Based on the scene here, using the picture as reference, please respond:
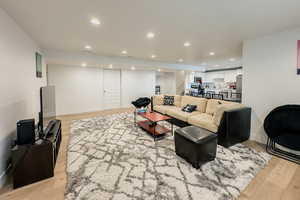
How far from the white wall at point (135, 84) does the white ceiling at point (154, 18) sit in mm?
3706

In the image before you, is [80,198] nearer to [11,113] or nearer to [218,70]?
[11,113]

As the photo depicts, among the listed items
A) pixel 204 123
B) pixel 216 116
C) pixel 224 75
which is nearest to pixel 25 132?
pixel 204 123

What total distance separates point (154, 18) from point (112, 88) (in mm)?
4850

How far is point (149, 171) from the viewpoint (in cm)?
198

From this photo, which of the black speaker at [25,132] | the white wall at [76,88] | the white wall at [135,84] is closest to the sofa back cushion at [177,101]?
the white wall at [135,84]

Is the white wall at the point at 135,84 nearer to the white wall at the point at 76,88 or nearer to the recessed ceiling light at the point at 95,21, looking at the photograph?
the white wall at the point at 76,88

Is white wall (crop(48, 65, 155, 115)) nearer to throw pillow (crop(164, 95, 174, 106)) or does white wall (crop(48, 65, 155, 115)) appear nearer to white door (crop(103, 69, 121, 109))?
white door (crop(103, 69, 121, 109))

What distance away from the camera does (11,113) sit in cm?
202

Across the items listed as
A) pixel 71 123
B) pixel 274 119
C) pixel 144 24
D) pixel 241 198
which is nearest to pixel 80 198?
pixel 241 198

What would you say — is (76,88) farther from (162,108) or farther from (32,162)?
(32,162)

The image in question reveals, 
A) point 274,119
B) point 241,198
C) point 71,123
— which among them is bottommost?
point 241,198

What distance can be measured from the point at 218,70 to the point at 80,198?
32.2 feet

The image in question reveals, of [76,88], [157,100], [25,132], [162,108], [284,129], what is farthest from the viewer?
[76,88]

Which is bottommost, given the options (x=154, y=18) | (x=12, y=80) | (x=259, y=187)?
(x=259, y=187)
